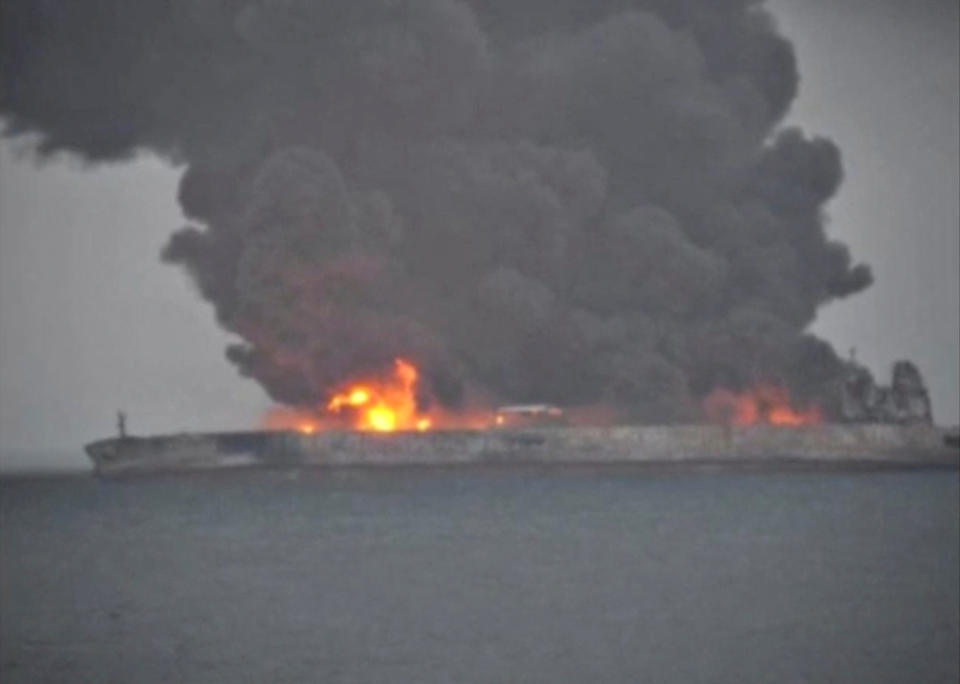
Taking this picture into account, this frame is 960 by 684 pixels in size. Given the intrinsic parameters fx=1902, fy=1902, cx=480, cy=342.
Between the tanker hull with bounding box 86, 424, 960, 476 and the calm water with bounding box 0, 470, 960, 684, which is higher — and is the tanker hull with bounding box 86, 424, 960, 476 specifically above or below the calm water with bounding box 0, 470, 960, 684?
above

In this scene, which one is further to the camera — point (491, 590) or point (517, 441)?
point (517, 441)

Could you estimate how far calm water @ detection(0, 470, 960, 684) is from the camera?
39562mm

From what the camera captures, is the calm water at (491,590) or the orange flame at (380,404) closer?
the calm water at (491,590)

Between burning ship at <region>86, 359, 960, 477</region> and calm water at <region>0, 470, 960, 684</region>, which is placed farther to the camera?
burning ship at <region>86, 359, 960, 477</region>

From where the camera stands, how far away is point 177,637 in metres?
43.7

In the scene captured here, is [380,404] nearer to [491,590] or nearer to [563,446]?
[563,446]

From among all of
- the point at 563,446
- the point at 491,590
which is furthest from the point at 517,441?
the point at 491,590

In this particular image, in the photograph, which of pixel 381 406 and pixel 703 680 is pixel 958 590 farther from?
pixel 381 406

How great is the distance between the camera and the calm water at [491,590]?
39562 millimetres

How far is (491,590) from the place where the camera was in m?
51.1

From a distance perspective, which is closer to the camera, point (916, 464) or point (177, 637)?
point (177, 637)

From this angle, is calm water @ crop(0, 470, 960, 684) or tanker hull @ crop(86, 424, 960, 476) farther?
tanker hull @ crop(86, 424, 960, 476)

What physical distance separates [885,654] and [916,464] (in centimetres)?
8114

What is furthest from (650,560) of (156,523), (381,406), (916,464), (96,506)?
(916,464)
